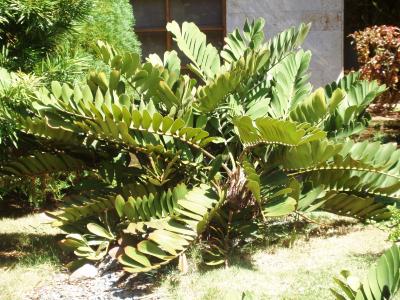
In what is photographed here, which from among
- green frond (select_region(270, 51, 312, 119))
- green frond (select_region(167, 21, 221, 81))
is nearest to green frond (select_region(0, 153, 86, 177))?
green frond (select_region(167, 21, 221, 81))

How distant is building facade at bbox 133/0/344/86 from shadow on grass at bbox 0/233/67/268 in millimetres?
4361

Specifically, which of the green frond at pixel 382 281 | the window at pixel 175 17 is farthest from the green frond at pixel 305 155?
the window at pixel 175 17

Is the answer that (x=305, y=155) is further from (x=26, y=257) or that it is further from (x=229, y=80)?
(x=26, y=257)

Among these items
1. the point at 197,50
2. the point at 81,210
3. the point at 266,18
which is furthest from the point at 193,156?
the point at 266,18

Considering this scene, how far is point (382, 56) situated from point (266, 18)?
171 centimetres

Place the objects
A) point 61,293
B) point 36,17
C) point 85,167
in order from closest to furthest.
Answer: point 61,293
point 36,17
point 85,167

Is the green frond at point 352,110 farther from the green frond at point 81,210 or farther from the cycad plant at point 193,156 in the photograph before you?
the green frond at point 81,210

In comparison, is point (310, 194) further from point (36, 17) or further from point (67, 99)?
point (36, 17)

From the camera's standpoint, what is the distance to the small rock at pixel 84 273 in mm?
4705

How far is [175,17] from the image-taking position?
9352 millimetres

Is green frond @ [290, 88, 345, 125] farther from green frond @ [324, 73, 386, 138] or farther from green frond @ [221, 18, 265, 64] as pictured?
green frond @ [221, 18, 265, 64]

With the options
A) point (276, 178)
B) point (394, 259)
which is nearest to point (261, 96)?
point (276, 178)

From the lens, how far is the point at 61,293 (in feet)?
14.7

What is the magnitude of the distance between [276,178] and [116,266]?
137 cm
